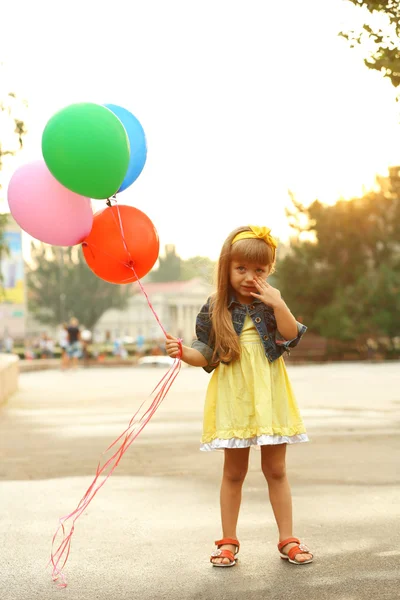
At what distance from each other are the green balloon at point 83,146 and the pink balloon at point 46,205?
0.11 meters

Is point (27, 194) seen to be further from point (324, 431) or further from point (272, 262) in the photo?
point (324, 431)

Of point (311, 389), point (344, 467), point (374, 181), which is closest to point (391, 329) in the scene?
point (374, 181)

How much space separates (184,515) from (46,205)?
1.98 metres

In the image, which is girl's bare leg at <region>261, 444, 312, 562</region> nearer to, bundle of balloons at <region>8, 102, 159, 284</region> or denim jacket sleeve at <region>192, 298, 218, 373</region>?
denim jacket sleeve at <region>192, 298, 218, 373</region>

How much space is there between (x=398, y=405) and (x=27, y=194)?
9124mm

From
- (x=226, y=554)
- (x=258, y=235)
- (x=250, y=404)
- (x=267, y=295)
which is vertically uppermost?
(x=258, y=235)

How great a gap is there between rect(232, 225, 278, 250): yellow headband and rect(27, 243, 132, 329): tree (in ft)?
324

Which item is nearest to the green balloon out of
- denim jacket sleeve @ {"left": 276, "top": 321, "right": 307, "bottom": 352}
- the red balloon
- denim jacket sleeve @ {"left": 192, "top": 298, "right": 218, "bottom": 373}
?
the red balloon

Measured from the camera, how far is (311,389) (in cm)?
1728

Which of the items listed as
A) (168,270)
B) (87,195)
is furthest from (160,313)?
(87,195)

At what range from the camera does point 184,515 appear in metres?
5.61

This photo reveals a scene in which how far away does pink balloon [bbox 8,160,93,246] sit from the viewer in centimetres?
478

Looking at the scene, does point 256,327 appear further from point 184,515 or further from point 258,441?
point 184,515

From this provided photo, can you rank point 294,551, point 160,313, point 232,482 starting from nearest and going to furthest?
point 294,551 → point 232,482 → point 160,313
